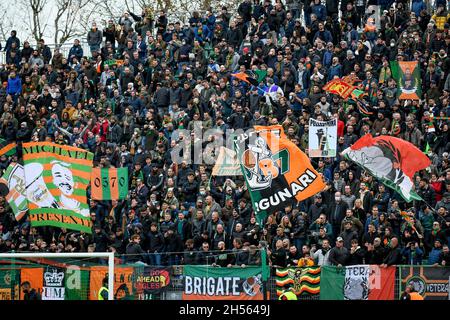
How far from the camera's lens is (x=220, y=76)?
28750mm

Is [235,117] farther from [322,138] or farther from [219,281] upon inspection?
[219,281]

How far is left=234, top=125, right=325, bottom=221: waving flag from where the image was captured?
20609 millimetres

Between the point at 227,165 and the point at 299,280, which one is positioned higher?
the point at 227,165

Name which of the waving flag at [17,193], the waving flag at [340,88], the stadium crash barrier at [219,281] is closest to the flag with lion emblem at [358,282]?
the stadium crash barrier at [219,281]

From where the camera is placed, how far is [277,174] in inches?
816

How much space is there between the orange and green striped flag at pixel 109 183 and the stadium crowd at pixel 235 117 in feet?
0.79

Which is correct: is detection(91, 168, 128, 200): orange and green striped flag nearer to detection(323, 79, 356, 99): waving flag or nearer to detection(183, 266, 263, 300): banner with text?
detection(183, 266, 263, 300): banner with text

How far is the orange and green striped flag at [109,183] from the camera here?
995 inches

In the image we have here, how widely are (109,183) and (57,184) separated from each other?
2.47 m

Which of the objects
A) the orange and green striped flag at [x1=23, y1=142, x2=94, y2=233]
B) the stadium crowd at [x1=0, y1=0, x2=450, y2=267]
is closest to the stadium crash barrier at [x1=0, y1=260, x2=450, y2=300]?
the stadium crowd at [x1=0, y1=0, x2=450, y2=267]

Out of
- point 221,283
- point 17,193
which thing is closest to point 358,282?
point 221,283

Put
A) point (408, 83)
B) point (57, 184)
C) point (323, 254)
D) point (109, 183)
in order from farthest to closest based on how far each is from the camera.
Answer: point (408, 83) → point (109, 183) → point (57, 184) → point (323, 254)
